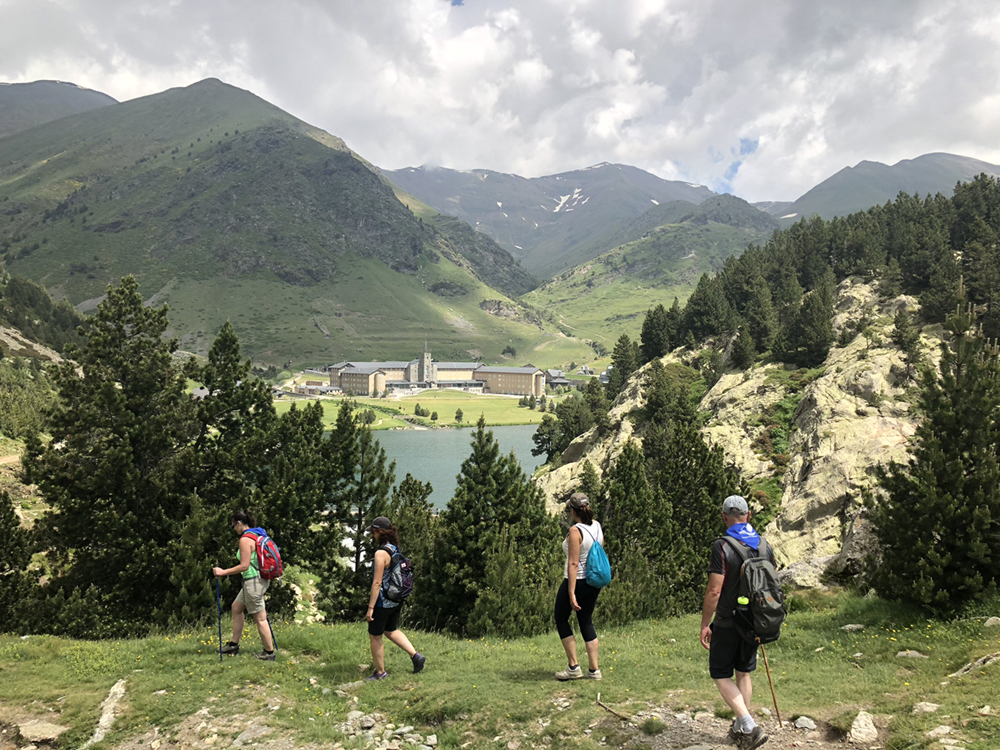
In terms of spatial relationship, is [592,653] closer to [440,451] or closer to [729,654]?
[729,654]

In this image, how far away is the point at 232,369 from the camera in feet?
66.7

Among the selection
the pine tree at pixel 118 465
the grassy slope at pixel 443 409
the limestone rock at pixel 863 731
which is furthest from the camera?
the grassy slope at pixel 443 409

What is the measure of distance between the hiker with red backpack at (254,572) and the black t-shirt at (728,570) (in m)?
7.36

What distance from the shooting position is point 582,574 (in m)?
8.53

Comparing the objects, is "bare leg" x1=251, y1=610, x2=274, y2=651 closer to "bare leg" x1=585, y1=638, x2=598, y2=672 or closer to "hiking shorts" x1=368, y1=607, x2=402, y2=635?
"hiking shorts" x1=368, y1=607, x2=402, y2=635

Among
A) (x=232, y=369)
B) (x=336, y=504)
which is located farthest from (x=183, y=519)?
(x=336, y=504)

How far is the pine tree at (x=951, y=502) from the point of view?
11.5 meters

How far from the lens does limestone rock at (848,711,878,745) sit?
6.72 meters

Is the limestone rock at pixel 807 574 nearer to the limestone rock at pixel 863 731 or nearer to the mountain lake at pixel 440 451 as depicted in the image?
the limestone rock at pixel 863 731

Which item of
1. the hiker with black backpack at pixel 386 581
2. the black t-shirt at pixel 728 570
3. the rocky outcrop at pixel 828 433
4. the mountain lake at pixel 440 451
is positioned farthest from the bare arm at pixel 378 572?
the mountain lake at pixel 440 451

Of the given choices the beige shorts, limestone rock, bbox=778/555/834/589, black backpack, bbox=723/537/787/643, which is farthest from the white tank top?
limestone rock, bbox=778/555/834/589

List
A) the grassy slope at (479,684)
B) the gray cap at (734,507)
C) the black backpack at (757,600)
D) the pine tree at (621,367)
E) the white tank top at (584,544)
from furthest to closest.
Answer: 1. the pine tree at (621,367)
2. the white tank top at (584,544)
3. the grassy slope at (479,684)
4. the gray cap at (734,507)
5. the black backpack at (757,600)

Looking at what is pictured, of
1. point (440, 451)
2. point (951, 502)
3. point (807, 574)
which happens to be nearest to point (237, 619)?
point (951, 502)

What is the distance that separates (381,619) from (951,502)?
38.5ft
